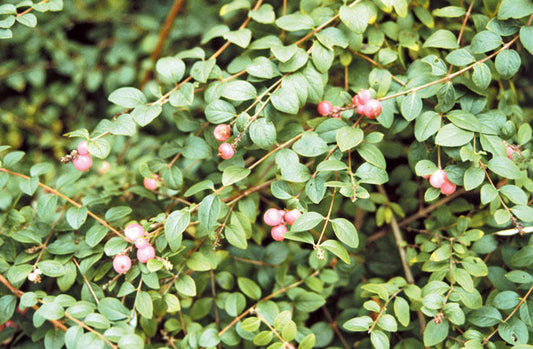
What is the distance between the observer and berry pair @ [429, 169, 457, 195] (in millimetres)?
1145

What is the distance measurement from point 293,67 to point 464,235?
28.1 inches

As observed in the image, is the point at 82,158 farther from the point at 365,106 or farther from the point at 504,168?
the point at 504,168

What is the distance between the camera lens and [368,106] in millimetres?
1140

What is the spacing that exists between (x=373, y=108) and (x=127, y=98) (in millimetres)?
703

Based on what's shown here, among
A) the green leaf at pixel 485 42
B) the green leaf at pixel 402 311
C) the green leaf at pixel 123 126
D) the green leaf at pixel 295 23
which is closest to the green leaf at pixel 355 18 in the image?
the green leaf at pixel 295 23

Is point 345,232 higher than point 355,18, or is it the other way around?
point 355,18

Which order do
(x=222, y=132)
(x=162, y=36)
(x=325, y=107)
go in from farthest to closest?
(x=162, y=36) → (x=325, y=107) → (x=222, y=132)

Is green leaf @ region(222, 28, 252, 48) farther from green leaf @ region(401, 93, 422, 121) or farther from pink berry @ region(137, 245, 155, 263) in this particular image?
pink berry @ region(137, 245, 155, 263)

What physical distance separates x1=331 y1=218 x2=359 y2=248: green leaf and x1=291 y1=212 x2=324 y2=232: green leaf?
6 cm

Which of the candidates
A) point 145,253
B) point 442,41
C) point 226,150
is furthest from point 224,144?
point 442,41

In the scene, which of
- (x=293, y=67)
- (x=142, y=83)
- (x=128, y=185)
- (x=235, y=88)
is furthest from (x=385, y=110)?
(x=142, y=83)

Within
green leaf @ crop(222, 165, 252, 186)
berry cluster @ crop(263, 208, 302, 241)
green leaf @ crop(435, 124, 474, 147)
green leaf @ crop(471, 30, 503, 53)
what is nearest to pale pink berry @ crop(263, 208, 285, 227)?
berry cluster @ crop(263, 208, 302, 241)

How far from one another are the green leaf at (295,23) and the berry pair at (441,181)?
563mm

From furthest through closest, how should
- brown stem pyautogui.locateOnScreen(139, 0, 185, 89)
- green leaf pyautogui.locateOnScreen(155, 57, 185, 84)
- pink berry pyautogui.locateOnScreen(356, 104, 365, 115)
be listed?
brown stem pyautogui.locateOnScreen(139, 0, 185, 89) → green leaf pyautogui.locateOnScreen(155, 57, 185, 84) → pink berry pyautogui.locateOnScreen(356, 104, 365, 115)
